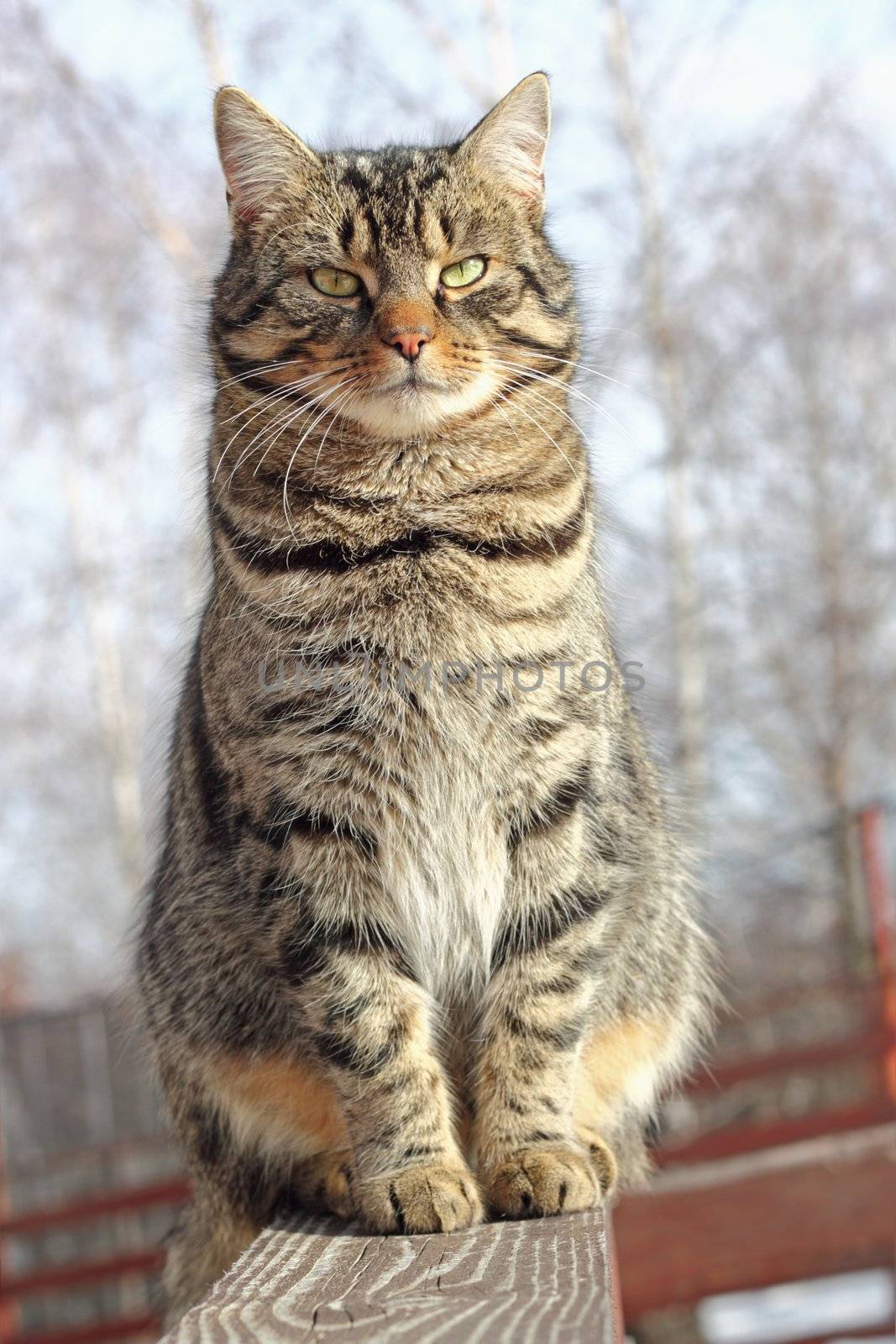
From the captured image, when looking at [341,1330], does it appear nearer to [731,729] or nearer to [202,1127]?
[202,1127]

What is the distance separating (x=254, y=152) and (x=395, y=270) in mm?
355

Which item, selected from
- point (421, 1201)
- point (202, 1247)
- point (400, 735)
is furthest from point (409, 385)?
point (202, 1247)

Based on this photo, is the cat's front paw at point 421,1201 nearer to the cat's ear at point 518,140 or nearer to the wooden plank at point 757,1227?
the cat's ear at point 518,140

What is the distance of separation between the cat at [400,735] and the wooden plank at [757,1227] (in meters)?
1.66

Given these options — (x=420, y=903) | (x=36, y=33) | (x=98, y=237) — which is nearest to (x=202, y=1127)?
(x=420, y=903)

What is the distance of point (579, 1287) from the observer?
1.27 meters

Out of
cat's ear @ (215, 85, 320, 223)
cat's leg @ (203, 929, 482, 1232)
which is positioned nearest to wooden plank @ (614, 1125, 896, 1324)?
cat's leg @ (203, 929, 482, 1232)

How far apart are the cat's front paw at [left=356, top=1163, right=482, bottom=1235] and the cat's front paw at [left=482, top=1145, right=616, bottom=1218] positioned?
1.7 inches

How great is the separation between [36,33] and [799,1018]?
733cm

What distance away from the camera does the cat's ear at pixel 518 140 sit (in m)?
2.17

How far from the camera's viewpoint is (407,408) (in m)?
1.95

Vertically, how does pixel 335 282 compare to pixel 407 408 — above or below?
above

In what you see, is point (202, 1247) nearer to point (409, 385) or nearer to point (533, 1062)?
point (533, 1062)

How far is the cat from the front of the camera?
6.13 ft
